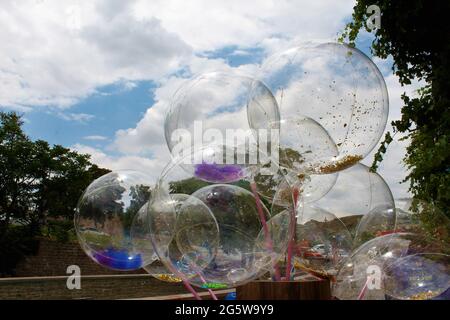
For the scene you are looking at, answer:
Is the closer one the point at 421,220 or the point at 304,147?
the point at 304,147

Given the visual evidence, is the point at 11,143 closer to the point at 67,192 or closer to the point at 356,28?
the point at 67,192

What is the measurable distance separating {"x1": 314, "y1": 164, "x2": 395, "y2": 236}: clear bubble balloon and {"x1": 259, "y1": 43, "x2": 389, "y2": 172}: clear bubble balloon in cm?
75

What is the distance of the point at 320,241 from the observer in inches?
97.7

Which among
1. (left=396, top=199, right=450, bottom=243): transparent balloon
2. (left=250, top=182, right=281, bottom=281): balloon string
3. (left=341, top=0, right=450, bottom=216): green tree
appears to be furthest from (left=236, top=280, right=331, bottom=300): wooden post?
(left=341, top=0, right=450, bottom=216): green tree

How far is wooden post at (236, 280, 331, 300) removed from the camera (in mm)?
1526

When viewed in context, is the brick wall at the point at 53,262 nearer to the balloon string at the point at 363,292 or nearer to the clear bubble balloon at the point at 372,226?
the clear bubble balloon at the point at 372,226

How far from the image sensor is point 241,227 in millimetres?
2061

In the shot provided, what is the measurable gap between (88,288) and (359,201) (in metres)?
10.8

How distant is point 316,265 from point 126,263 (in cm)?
125

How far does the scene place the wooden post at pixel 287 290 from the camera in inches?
60.1

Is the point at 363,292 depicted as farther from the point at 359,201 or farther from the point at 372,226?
the point at 359,201

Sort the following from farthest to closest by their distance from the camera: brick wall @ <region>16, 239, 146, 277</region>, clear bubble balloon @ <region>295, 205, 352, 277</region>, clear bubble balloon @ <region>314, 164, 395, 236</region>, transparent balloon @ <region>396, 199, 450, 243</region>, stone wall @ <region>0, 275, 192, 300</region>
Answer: brick wall @ <region>16, 239, 146, 277</region>
stone wall @ <region>0, 275, 192, 300</region>
clear bubble balloon @ <region>314, 164, 395, 236</region>
transparent balloon @ <region>396, 199, 450, 243</region>
clear bubble balloon @ <region>295, 205, 352, 277</region>
